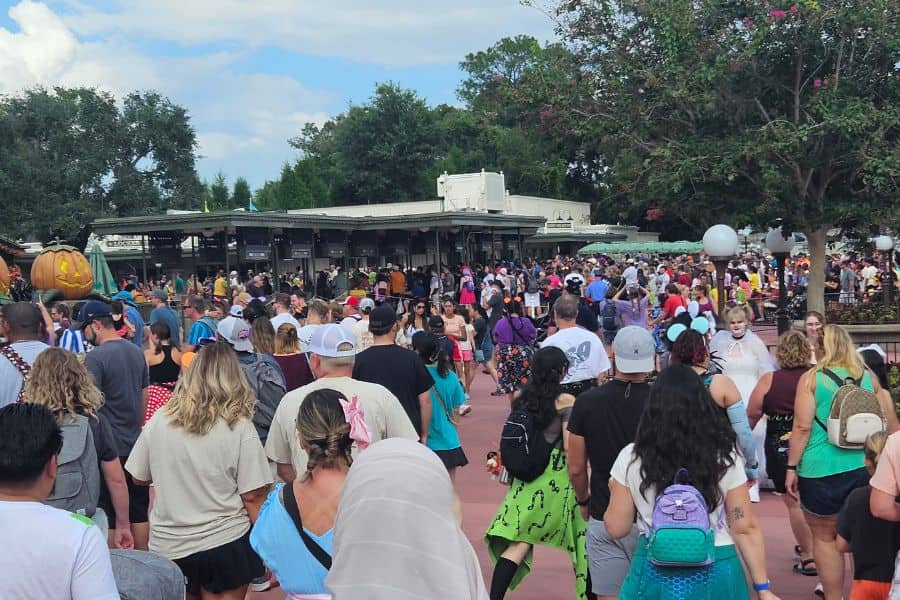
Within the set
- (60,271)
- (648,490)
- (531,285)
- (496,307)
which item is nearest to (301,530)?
(648,490)

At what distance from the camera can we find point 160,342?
799cm

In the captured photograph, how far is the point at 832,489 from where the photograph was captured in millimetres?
5609

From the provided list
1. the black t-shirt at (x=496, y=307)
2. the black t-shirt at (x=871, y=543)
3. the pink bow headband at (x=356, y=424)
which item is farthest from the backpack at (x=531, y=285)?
the pink bow headband at (x=356, y=424)

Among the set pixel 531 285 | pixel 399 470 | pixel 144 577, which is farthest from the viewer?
pixel 531 285

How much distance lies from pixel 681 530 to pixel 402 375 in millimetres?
3210

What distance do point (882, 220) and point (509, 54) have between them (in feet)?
253

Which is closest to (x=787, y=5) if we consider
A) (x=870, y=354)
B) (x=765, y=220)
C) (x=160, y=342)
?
(x=765, y=220)

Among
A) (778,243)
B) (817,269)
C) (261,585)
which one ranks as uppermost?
(778,243)

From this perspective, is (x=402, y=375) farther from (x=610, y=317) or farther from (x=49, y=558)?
(x=610, y=317)

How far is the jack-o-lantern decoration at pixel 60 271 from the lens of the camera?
16.3m

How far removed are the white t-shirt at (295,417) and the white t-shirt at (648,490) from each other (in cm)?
135

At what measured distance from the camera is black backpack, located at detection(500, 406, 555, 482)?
5543 mm

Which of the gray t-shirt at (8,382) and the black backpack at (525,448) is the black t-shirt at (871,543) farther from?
the gray t-shirt at (8,382)

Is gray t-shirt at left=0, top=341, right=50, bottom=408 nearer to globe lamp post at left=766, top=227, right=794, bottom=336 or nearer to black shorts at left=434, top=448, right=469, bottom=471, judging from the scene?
black shorts at left=434, top=448, right=469, bottom=471
